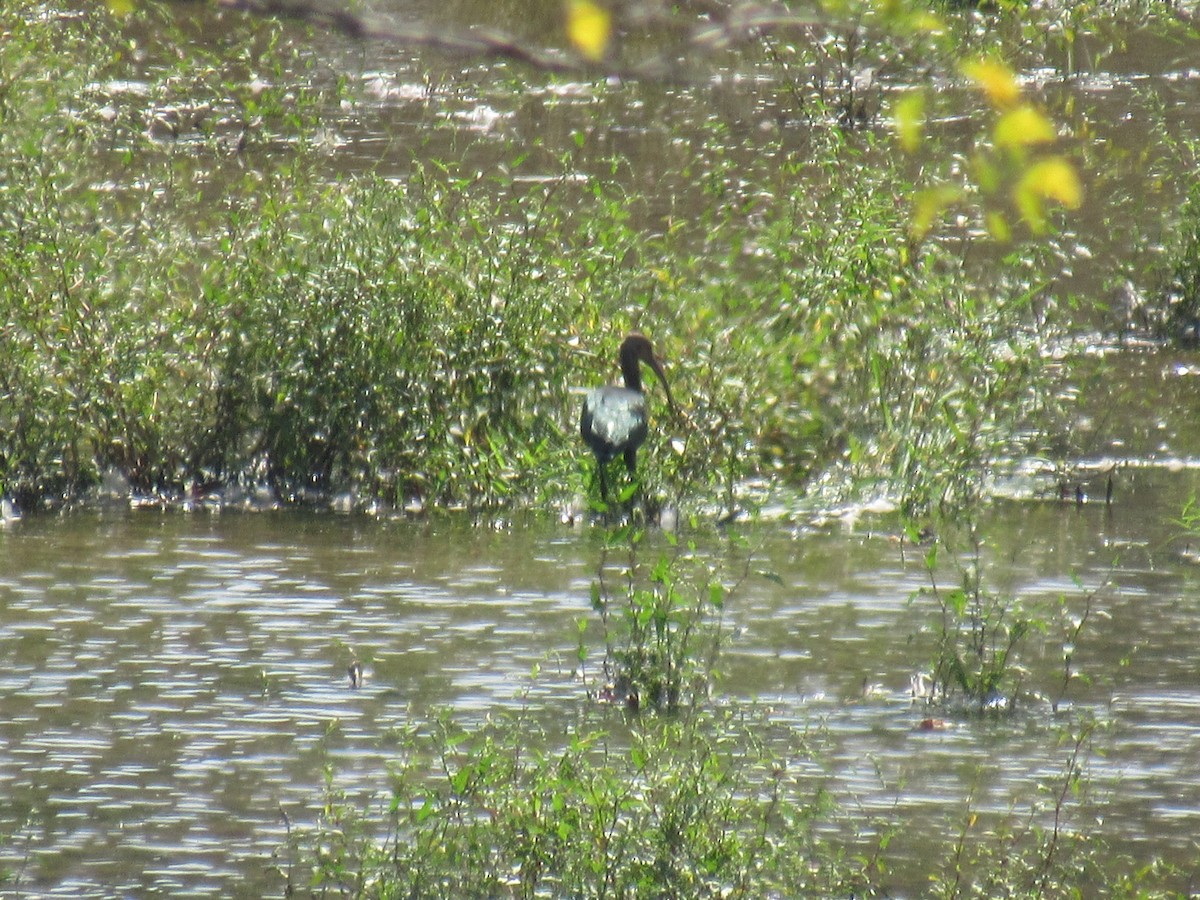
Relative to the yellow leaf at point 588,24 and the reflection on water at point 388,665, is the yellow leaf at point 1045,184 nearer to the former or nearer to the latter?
the yellow leaf at point 588,24

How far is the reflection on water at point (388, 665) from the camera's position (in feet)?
20.1

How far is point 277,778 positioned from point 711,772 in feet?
5.32

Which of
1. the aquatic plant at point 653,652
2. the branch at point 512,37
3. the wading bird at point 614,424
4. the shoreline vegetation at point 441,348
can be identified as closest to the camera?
the branch at point 512,37

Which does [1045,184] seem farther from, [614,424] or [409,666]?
[614,424]

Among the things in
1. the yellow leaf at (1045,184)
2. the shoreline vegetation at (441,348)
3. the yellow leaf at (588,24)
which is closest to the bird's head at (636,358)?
the shoreline vegetation at (441,348)

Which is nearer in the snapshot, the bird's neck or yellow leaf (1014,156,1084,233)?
yellow leaf (1014,156,1084,233)

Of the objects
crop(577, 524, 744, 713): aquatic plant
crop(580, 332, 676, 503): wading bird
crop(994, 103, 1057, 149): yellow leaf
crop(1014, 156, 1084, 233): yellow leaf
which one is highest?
crop(994, 103, 1057, 149): yellow leaf

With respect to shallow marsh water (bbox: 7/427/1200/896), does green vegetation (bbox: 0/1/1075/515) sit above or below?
above

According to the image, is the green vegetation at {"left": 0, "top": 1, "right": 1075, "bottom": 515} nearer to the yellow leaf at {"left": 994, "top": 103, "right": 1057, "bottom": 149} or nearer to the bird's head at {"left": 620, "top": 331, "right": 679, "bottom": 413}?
the bird's head at {"left": 620, "top": 331, "right": 679, "bottom": 413}

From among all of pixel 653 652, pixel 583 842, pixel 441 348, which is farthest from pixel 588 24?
pixel 441 348

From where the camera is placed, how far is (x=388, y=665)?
A: 7.59m

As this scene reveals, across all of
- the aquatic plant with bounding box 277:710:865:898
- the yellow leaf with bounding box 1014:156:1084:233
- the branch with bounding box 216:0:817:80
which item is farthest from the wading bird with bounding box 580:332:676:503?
the yellow leaf with bounding box 1014:156:1084:233

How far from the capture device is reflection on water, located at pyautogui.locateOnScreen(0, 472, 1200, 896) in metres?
6.13

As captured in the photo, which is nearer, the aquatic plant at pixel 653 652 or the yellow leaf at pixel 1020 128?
the yellow leaf at pixel 1020 128
